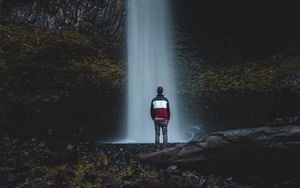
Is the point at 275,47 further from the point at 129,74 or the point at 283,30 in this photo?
the point at 129,74

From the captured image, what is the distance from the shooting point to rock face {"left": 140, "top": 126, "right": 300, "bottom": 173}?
877 cm

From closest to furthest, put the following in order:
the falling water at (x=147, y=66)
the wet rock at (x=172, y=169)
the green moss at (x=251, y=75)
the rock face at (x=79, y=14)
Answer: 1. the wet rock at (x=172, y=169)
2. the falling water at (x=147, y=66)
3. the green moss at (x=251, y=75)
4. the rock face at (x=79, y=14)

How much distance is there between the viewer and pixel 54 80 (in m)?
14.4

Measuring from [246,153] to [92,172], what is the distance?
3216mm

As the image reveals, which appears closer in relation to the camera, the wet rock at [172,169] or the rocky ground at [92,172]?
the rocky ground at [92,172]

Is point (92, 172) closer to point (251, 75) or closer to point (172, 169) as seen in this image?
point (172, 169)

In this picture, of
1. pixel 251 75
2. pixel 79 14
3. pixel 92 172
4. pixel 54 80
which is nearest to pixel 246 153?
pixel 92 172

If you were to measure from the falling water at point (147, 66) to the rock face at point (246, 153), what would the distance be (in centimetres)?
651

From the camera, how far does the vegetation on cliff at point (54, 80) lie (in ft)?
43.1

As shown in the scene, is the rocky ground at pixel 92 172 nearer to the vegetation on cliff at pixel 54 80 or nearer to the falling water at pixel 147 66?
the vegetation on cliff at pixel 54 80

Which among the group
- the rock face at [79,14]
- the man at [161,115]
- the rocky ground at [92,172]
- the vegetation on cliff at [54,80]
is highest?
the rock face at [79,14]

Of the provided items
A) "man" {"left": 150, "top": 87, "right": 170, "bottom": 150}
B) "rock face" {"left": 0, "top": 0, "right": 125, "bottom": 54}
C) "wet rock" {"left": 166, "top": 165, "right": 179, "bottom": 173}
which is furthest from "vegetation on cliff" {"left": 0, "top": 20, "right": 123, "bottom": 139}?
"wet rock" {"left": 166, "top": 165, "right": 179, "bottom": 173}

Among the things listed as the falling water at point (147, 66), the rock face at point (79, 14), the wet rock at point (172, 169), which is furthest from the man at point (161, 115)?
the rock face at point (79, 14)

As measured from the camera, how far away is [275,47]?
18.9m
